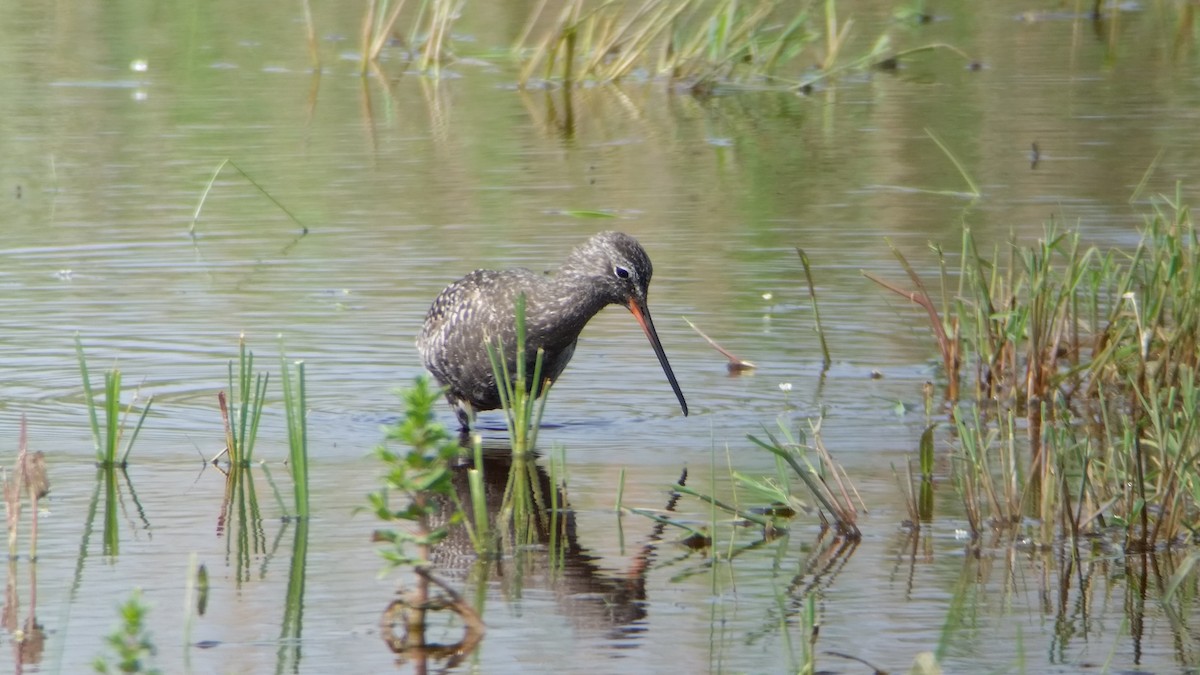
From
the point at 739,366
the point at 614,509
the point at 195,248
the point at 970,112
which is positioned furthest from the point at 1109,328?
the point at 970,112

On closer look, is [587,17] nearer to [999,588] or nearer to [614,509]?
[614,509]

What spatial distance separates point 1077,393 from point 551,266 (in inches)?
126

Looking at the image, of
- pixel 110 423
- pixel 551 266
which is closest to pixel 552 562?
pixel 110 423

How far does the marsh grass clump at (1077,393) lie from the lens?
525cm

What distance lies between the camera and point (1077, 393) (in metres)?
7.32

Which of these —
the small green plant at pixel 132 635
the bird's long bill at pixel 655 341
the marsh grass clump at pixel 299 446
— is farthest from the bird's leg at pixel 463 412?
the small green plant at pixel 132 635

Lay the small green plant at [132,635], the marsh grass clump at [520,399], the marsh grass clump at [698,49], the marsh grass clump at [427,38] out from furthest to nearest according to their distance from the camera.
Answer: the marsh grass clump at [427,38] → the marsh grass clump at [698,49] → the marsh grass clump at [520,399] → the small green plant at [132,635]

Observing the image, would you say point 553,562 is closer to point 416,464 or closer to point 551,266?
point 416,464

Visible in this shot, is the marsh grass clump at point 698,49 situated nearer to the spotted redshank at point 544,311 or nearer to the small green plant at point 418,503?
the spotted redshank at point 544,311

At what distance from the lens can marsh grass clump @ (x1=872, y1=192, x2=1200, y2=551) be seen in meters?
5.25

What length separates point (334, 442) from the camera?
686 centimetres

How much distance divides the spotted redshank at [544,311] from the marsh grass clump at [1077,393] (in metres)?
1.07

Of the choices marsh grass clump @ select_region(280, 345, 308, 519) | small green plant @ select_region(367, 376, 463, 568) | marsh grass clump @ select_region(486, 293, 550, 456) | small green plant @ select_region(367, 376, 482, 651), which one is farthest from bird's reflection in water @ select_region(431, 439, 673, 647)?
small green plant @ select_region(367, 376, 463, 568)

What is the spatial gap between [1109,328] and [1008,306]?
0.45 meters
